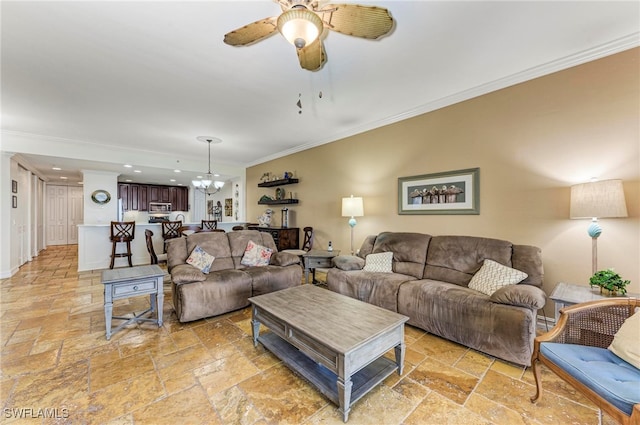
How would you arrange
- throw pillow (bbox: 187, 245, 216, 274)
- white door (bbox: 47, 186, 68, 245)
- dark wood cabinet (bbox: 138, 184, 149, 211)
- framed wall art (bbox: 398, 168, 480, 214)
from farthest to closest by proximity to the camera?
white door (bbox: 47, 186, 68, 245) < dark wood cabinet (bbox: 138, 184, 149, 211) < throw pillow (bbox: 187, 245, 216, 274) < framed wall art (bbox: 398, 168, 480, 214)

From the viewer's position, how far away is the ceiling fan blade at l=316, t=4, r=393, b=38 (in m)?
1.52

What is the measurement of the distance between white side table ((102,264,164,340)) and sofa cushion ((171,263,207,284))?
0.15 metres

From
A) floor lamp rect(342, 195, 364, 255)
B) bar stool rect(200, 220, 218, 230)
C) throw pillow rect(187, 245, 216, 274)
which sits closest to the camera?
throw pillow rect(187, 245, 216, 274)

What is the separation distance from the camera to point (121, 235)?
5.45 metres

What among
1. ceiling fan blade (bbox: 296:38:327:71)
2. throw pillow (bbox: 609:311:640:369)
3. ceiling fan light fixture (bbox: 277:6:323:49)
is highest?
ceiling fan blade (bbox: 296:38:327:71)

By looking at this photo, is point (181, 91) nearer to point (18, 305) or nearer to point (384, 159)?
point (384, 159)

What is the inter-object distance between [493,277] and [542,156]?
4.52ft

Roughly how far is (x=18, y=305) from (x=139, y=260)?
2.78m

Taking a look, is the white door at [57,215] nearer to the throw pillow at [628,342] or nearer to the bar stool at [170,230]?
the bar stool at [170,230]

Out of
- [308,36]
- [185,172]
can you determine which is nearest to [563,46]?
[308,36]

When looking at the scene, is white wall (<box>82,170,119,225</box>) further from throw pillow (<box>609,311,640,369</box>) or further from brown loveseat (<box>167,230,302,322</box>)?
throw pillow (<box>609,311,640,369</box>)

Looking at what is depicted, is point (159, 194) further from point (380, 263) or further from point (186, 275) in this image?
point (380, 263)

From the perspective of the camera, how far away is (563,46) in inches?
90.7

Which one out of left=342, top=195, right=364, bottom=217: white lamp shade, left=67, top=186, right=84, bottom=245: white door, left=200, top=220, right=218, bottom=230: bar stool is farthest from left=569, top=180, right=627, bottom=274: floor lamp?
left=67, top=186, right=84, bottom=245: white door
